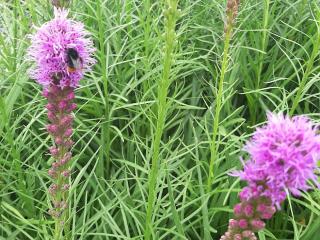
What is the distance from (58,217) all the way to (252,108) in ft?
5.60

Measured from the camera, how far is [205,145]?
10.8 feet

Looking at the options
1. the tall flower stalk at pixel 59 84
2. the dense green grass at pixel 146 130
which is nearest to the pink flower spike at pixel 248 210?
the dense green grass at pixel 146 130

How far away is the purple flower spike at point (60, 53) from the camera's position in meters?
2.06

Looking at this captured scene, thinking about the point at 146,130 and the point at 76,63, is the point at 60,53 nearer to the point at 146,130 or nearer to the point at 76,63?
the point at 76,63

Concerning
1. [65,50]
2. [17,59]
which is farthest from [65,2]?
[65,50]

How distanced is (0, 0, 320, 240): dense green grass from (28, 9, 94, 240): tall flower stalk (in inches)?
8.4

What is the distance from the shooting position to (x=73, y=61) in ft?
6.68

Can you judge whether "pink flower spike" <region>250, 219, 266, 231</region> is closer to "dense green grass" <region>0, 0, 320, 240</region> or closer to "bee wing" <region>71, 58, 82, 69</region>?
"dense green grass" <region>0, 0, 320, 240</region>

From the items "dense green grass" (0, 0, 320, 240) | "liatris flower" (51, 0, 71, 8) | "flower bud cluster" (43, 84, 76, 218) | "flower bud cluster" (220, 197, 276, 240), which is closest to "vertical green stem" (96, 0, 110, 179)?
"dense green grass" (0, 0, 320, 240)

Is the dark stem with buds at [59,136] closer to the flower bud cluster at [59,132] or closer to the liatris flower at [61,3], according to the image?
the flower bud cluster at [59,132]

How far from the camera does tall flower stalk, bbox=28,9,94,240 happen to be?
208 centimetres

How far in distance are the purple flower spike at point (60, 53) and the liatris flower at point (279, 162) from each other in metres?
0.97

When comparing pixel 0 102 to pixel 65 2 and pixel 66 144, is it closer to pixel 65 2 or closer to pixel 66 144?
pixel 66 144

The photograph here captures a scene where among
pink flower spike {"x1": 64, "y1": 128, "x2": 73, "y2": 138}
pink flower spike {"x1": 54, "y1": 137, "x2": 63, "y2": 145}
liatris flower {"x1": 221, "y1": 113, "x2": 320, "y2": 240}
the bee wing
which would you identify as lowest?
pink flower spike {"x1": 54, "y1": 137, "x2": 63, "y2": 145}
